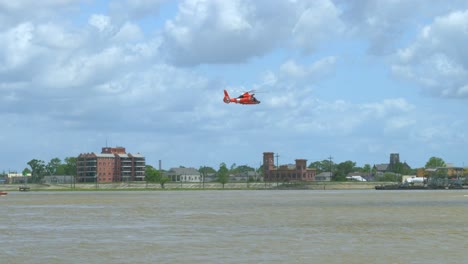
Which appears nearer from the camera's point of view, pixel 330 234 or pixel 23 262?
pixel 23 262

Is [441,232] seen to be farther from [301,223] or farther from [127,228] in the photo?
[127,228]

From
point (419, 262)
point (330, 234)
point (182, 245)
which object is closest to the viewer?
point (419, 262)

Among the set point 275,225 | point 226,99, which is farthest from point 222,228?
point 226,99

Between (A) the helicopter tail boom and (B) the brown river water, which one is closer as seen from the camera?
(B) the brown river water

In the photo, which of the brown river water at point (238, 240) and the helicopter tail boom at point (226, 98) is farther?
the helicopter tail boom at point (226, 98)

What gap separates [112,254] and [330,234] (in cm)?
1743

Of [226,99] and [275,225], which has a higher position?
[226,99]

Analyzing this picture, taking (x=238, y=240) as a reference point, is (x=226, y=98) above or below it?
above

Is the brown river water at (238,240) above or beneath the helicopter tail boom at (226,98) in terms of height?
beneath

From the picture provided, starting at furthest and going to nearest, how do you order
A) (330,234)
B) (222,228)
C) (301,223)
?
1. (301,223)
2. (222,228)
3. (330,234)

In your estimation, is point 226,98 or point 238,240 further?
point 226,98

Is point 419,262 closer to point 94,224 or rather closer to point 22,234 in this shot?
point 22,234

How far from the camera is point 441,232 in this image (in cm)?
5553

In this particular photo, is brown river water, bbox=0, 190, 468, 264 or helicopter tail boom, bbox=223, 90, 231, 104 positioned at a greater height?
helicopter tail boom, bbox=223, 90, 231, 104
